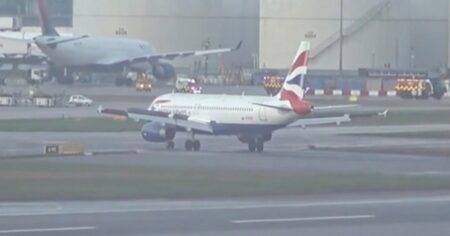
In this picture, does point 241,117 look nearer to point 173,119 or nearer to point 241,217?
point 173,119

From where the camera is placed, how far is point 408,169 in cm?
5144

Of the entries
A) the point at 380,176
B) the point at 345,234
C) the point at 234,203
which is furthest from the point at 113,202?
the point at 380,176

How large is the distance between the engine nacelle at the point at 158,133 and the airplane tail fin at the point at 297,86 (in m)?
4.50

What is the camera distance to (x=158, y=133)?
62.1m

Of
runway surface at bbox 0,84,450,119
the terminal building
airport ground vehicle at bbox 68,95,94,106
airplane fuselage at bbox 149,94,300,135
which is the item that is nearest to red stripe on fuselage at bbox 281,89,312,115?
airplane fuselage at bbox 149,94,300,135

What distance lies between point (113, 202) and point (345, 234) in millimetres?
8952

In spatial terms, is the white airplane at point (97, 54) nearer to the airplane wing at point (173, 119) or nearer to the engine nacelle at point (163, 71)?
the engine nacelle at point (163, 71)

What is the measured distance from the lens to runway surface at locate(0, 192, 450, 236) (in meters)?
31.1

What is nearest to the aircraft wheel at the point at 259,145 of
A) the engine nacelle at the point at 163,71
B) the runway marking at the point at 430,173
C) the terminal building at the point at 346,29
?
the runway marking at the point at 430,173

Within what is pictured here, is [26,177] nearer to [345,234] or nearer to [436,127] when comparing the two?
[345,234]

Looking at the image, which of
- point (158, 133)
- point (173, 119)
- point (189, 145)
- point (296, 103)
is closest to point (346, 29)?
point (296, 103)

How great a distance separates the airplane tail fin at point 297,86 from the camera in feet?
202

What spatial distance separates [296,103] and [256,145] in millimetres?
2260

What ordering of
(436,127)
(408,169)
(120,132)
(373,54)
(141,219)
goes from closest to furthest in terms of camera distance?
(141,219)
(408,169)
(120,132)
(436,127)
(373,54)
